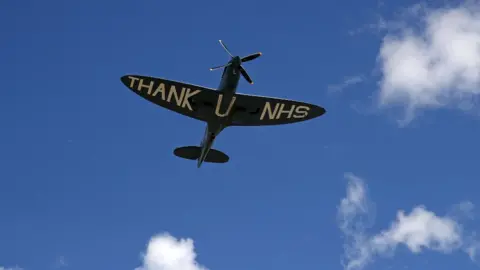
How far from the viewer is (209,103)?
38.4 metres

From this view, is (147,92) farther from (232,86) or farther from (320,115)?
(320,115)

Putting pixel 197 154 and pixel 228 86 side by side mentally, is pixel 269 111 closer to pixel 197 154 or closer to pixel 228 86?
pixel 228 86

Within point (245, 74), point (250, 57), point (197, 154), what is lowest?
point (197, 154)

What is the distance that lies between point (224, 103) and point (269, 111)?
2.87 metres

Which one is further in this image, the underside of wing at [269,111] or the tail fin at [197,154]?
the tail fin at [197,154]

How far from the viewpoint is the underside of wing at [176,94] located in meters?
37.9

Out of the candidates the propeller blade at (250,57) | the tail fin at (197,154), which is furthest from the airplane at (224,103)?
the tail fin at (197,154)

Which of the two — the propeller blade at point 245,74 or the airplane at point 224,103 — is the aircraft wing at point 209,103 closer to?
the airplane at point 224,103

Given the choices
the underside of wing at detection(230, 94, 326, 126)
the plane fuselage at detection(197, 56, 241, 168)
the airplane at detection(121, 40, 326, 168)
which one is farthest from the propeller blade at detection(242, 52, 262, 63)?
the underside of wing at detection(230, 94, 326, 126)

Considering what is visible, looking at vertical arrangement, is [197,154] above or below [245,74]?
below

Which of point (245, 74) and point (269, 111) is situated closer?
point (245, 74)

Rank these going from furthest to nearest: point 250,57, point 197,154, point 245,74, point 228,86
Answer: point 197,154 → point 250,57 → point 245,74 → point 228,86

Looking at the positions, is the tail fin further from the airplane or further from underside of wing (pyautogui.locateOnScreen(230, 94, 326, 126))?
underside of wing (pyautogui.locateOnScreen(230, 94, 326, 126))

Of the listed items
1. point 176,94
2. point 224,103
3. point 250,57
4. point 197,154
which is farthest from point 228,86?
point 197,154
